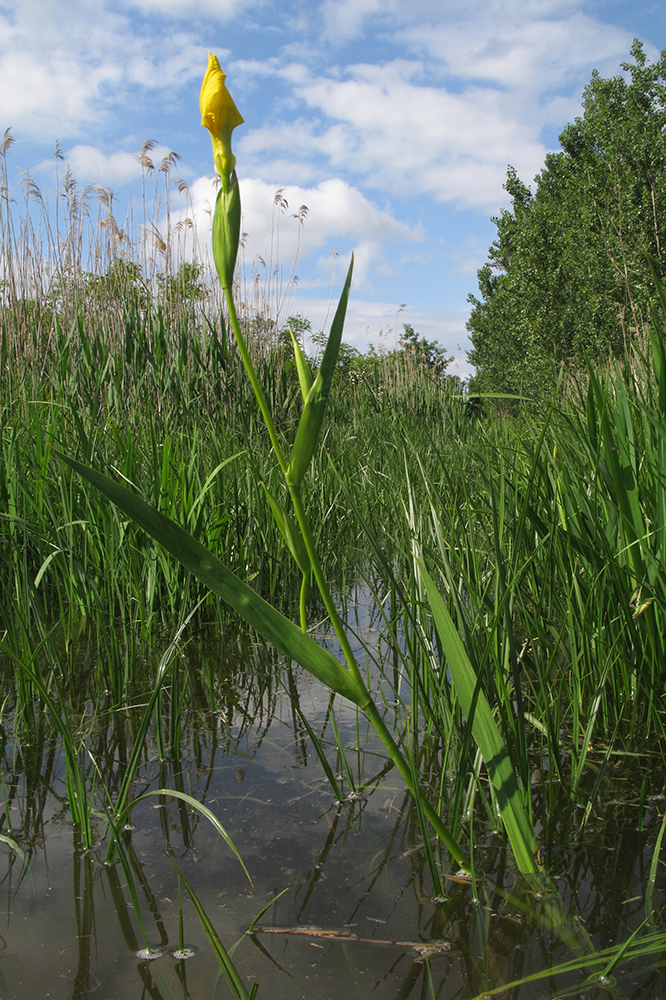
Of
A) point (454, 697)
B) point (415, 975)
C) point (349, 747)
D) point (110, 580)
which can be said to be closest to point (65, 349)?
point (110, 580)

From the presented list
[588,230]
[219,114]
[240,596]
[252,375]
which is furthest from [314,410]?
[588,230]

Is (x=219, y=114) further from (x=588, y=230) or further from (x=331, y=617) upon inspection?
(x=588, y=230)

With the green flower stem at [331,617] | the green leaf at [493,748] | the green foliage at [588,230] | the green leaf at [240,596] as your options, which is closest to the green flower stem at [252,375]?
the green flower stem at [331,617]

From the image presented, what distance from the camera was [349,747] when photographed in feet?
3.74

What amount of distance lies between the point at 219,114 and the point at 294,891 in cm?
87

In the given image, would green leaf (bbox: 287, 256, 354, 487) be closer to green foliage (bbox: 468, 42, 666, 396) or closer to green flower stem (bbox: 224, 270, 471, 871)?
green flower stem (bbox: 224, 270, 471, 871)

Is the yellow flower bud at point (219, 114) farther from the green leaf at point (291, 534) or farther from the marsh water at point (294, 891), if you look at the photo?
the marsh water at point (294, 891)

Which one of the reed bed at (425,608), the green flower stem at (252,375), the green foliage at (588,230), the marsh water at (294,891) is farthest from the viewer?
the green foliage at (588,230)

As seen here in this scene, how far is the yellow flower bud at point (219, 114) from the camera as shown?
601mm

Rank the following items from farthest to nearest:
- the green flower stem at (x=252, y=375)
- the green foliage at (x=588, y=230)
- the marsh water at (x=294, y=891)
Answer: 1. the green foliage at (x=588, y=230)
2. the marsh water at (x=294, y=891)
3. the green flower stem at (x=252, y=375)

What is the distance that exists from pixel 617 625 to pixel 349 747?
0.49 meters

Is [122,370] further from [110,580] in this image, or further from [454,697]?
[454,697]

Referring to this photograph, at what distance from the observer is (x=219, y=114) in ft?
1.99

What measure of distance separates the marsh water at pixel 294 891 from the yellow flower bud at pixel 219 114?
69cm
